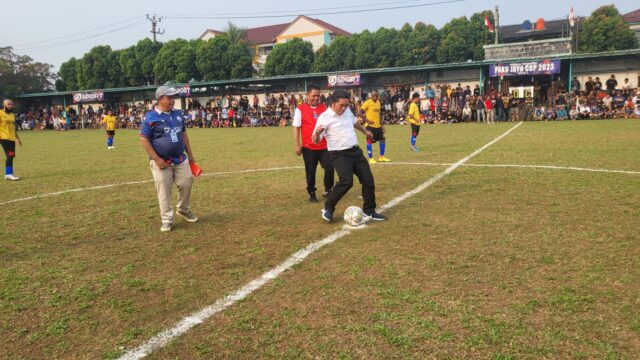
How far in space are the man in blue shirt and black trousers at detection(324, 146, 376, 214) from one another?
2.08 m

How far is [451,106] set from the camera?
3000 cm

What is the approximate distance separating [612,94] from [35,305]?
3048 centimetres

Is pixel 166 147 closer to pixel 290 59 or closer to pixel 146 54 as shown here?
pixel 290 59

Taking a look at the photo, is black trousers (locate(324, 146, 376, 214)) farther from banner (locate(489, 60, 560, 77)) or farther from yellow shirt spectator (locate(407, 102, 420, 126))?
banner (locate(489, 60, 560, 77))

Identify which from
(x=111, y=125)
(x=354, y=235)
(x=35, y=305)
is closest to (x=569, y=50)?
(x=111, y=125)

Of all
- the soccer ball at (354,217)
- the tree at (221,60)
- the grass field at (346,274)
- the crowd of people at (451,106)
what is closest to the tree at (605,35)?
the crowd of people at (451,106)

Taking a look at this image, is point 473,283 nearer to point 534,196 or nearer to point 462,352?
point 462,352

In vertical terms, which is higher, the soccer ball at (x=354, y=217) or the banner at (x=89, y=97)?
the banner at (x=89, y=97)

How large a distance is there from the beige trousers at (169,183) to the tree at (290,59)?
49740mm

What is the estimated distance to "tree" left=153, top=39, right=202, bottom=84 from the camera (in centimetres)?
5538

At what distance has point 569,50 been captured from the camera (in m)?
38.7

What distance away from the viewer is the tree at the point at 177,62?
5538cm

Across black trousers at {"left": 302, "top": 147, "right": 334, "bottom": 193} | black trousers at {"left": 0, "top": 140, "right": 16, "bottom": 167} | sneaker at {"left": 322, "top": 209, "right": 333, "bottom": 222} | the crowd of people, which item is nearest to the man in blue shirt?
sneaker at {"left": 322, "top": 209, "right": 333, "bottom": 222}

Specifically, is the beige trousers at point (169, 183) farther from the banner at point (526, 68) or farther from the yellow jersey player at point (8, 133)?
the banner at point (526, 68)
